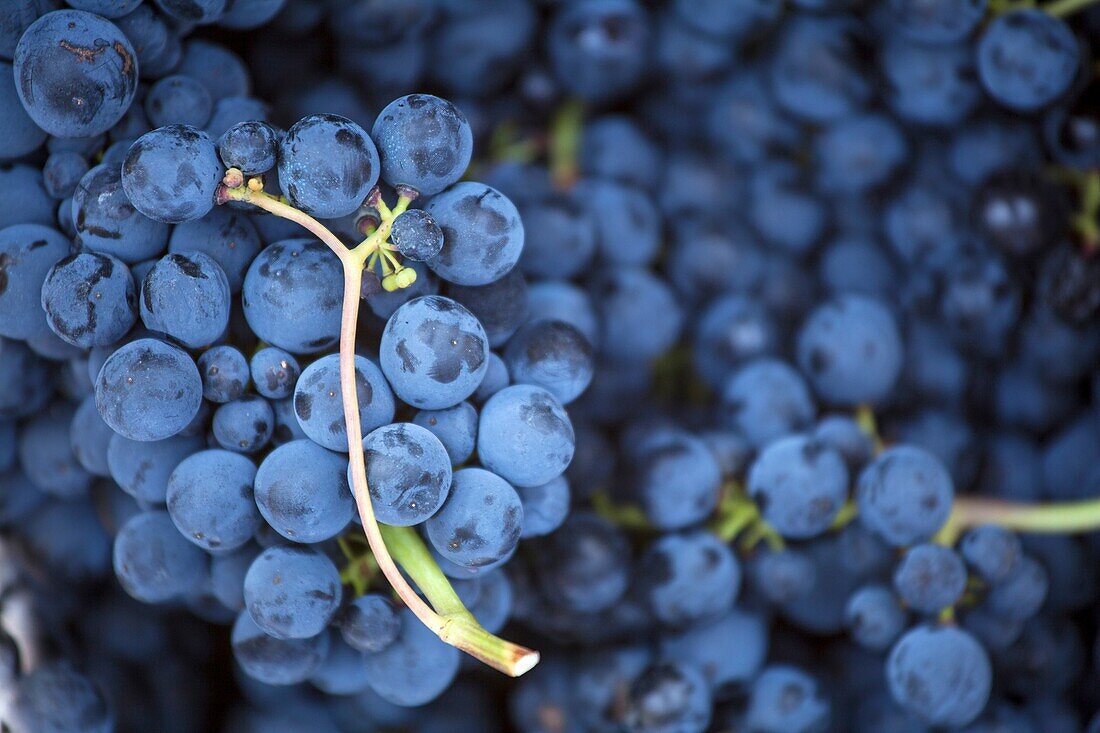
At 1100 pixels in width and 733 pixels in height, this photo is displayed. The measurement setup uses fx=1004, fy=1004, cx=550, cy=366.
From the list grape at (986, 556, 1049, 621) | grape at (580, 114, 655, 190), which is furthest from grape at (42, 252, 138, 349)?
grape at (986, 556, 1049, 621)

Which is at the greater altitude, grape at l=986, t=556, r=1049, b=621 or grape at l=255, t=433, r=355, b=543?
grape at l=255, t=433, r=355, b=543

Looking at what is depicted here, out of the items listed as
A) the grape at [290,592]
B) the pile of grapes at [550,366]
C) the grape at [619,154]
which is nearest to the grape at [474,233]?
the pile of grapes at [550,366]

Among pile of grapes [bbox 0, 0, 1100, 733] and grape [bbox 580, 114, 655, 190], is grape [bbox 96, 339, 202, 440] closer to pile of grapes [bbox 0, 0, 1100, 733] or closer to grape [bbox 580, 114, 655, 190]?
pile of grapes [bbox 0, 0, 1100, 733]

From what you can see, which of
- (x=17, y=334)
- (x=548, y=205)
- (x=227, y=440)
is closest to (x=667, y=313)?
(x=548, y=205)

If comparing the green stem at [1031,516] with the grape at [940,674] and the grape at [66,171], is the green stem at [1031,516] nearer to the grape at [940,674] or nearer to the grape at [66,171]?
the grape at [940,674]

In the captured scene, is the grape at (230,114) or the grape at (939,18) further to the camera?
the grape at (939,18)

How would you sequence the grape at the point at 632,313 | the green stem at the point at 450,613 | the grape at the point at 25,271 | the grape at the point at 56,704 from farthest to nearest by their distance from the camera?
the grape at the point at 632,313 → the grape at the point at 56,704 → the grape at the point at 25,271 → the green stem at the point at 450,613
